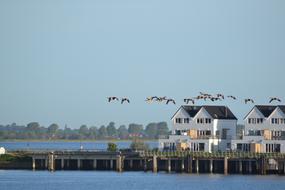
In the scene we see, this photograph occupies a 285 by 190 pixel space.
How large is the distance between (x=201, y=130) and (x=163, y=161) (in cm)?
697

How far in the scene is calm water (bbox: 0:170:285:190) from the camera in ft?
403

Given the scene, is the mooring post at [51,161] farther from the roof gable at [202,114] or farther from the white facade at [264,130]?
the white facade at [264,130]

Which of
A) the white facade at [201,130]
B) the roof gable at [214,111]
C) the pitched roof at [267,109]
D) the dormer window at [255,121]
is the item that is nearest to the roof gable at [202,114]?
the white facade at [201,130]

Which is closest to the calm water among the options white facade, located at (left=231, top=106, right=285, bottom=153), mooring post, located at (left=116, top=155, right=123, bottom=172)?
mooring post, located at (left=116, top=155, right=123, bottom=172)

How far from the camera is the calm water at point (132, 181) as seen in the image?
123 metres

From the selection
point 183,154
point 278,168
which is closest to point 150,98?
point 183,154

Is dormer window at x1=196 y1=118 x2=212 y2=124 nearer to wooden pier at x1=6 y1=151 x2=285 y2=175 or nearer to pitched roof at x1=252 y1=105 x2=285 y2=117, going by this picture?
pitched roof at x1=252 y1=105 x2=285 y2=117

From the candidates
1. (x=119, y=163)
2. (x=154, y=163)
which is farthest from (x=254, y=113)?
(x=119, y=163)

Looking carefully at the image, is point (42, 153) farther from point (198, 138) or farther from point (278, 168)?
point (278, 168)

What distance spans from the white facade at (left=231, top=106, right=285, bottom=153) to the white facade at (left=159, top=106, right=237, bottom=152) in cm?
284

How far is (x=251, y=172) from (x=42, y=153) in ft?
86.9

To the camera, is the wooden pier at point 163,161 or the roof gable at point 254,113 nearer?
the wooden pier at point 163,161

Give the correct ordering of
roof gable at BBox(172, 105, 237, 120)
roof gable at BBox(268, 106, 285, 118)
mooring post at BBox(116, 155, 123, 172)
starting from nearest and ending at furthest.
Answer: mooring post at BBox(116, 155, 123, 172) → roof gable at BBox(268, 106, 285, 118) → roof gable at BBox(172, 105, 237, 120)

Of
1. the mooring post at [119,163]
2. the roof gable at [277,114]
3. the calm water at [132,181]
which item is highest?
the roof gable at [277,114]
